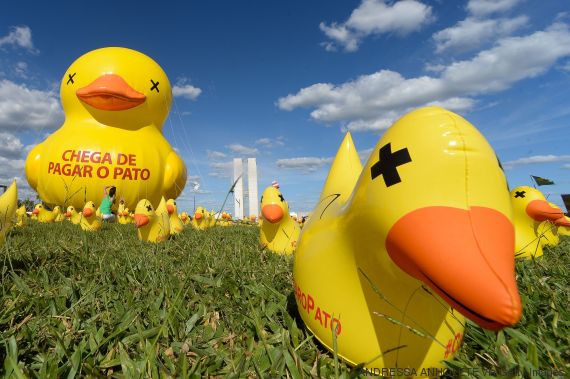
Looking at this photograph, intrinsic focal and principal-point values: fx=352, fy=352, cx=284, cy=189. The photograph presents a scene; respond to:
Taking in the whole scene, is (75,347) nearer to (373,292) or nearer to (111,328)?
(111,328)

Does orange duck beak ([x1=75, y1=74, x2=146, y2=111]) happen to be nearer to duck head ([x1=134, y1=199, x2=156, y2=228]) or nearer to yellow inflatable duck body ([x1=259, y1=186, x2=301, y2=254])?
duck head ([x1=134, y1=199, x2=156, y2=228])

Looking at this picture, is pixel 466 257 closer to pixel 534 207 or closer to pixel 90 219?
pixel 534 207

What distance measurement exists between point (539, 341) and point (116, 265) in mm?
2477

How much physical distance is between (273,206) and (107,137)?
17.3 feet

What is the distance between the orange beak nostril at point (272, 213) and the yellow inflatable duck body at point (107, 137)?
15.5 ft

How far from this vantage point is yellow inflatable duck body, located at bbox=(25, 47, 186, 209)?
7059mm

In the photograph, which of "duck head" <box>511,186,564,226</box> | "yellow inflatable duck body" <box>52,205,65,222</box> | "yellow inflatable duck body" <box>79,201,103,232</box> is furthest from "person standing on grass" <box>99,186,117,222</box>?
"duck head" <box>511,186,564,226</box>

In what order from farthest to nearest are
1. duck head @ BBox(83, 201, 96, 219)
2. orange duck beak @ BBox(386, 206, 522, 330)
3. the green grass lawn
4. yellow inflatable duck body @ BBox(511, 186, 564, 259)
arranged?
duck head @ BBox(83, 201, 96, 219) → yellow inflatable duck body @ BBox(511, 186, 564, 259) → the green grass lawn → orange duck beak @ BBox(386, 206, 522, 330)

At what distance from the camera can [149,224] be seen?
4500 mm

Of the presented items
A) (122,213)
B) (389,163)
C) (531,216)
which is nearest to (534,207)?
(531,216)

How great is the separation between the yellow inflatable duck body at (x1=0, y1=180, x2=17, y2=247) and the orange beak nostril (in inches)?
80.4

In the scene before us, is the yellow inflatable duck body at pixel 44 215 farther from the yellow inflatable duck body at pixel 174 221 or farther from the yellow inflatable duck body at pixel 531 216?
the yellow inflatable duck body at pixel 531 216

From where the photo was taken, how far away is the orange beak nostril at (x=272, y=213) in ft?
11.7

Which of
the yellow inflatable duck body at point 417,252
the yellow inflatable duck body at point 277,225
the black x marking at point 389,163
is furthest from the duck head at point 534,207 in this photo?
the black x marking at point 389,163
